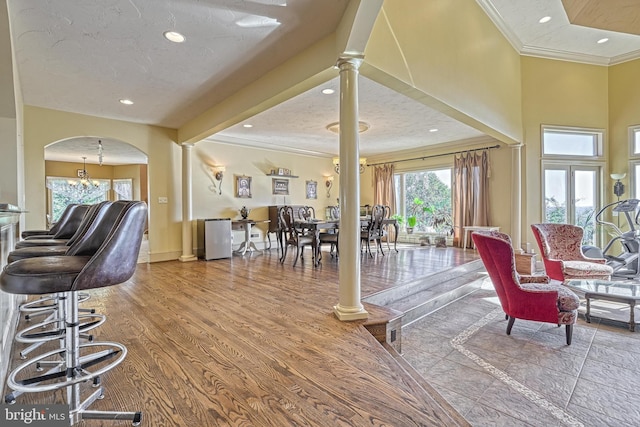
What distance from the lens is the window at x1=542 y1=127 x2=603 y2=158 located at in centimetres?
643

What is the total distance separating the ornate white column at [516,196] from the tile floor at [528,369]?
2780mm

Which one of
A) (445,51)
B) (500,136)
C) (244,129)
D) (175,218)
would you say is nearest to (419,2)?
(445,51)

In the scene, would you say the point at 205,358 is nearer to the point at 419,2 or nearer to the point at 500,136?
the point at 419,2

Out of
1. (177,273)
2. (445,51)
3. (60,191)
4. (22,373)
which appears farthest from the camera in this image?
(60,191)

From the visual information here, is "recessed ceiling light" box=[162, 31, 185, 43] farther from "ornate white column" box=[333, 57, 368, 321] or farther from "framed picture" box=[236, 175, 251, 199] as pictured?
"framed picture" box=[236, 175, 251, 199]

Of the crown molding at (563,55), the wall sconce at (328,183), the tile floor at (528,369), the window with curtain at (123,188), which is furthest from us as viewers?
the window with curtain at (123,188)

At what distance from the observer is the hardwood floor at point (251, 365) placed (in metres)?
1.44

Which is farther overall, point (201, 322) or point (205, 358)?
point (201, 322)

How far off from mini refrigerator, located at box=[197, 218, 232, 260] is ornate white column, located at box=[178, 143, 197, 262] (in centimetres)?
28

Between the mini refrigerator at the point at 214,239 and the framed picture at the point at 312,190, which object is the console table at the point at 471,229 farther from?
the mini refrigerator at the point at 214,239

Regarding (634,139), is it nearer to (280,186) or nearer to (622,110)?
(622,110)

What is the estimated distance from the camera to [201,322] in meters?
2.59

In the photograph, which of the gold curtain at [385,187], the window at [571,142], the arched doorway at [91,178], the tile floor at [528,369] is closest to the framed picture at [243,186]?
the arched doorway at [91,178]

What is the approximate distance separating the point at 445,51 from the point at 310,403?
4.25m
